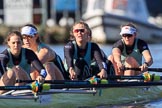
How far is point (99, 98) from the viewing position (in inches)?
463

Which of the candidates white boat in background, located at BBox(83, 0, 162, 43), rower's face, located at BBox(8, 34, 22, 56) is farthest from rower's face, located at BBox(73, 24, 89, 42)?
white boat in background, located at BBox(83, 0, 162, 43)

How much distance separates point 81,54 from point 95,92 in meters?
1.01

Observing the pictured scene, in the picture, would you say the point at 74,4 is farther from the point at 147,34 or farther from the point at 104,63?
the point at 104,63

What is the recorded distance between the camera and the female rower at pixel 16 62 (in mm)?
10641

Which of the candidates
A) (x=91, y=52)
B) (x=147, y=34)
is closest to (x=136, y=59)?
(x=91, y=52)

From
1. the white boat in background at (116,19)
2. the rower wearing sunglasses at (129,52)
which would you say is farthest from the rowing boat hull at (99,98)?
the white boat in background at (116,19)

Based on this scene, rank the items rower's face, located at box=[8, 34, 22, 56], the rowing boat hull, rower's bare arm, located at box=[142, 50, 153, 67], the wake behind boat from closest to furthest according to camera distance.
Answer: the rowing boat hull → the wake behind boat → rower's face, located at box=[8, 34, 22, 56] → rower's bare arm, located at box=[142, 50, 153, 67]

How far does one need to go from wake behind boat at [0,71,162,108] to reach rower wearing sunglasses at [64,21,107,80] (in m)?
0.41

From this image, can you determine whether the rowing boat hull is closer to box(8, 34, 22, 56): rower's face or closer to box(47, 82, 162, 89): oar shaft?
box(47, 82, 162, 89): oar shaft

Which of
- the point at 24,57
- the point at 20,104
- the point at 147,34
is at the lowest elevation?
the point at 20,104

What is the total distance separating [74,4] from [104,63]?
35399mm

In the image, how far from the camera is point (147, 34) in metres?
39.9

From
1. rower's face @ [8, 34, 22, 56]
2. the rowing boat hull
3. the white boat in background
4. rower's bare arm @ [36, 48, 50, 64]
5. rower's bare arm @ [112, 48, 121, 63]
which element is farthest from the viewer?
the white boat in background

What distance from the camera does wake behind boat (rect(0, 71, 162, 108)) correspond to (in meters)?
10.7
